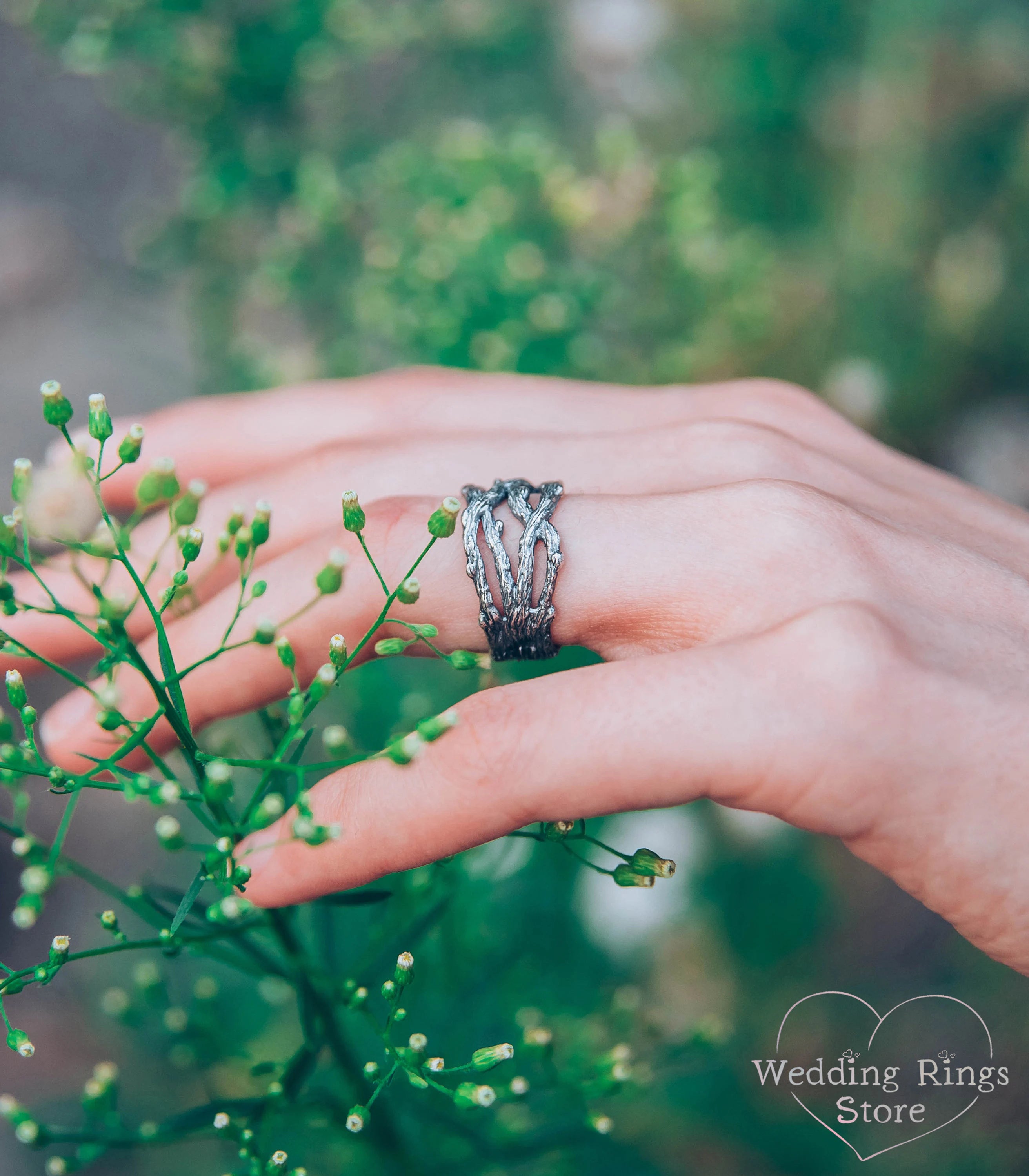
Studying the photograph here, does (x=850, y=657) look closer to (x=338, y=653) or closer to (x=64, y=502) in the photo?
(x=338, y=653)

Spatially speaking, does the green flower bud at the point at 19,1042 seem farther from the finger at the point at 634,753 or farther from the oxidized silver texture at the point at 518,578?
the oxidized silver texture at the point at 518,578

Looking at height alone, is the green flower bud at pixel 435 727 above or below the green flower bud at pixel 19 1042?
above

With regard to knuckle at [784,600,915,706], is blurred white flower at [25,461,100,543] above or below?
above

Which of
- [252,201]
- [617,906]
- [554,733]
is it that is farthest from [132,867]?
[554,733]

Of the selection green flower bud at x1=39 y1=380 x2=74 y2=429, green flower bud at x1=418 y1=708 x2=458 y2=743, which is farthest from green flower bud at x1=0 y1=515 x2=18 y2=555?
green flower bud at x1=418 y1=708 x2=458 y2=743

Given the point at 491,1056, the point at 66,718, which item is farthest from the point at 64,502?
the point at 491,1056

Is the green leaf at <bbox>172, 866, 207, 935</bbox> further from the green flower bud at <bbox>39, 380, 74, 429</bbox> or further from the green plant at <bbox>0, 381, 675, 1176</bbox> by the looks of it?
the green flower bud at <bbox>39, 380, 74, 429</bbox>

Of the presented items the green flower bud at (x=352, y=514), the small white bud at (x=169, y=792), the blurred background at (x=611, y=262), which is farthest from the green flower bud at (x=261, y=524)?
the blurred background at (x=611, y=262)
